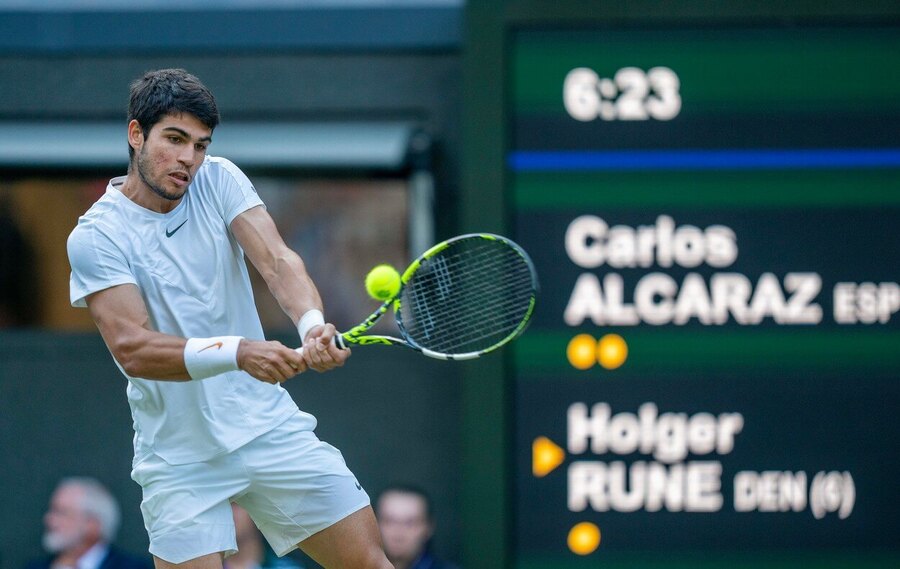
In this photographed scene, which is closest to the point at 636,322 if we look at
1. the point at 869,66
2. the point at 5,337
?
the point at 869,66

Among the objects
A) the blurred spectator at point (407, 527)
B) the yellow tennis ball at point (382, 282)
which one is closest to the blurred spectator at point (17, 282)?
the blurred spectator at point (407, 527)

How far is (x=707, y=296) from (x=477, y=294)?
102 centimetres

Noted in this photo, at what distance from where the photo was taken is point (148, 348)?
373 centimetres

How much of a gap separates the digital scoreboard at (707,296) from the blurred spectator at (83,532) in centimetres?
175

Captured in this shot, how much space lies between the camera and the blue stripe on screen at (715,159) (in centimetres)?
602

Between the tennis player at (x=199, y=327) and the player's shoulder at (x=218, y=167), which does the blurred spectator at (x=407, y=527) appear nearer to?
the tennis player at (x=199, y=327)

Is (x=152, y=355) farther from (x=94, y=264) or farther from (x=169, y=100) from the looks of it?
(x=169, y=100)

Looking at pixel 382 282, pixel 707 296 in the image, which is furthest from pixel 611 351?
pixel 382 282

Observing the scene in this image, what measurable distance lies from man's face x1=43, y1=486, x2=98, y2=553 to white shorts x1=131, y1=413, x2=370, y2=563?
2.43 meters

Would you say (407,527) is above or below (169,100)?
below

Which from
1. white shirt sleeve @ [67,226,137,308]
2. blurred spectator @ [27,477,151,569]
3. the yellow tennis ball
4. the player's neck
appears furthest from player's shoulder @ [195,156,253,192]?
blurred spectator @ [27,477,151,569]

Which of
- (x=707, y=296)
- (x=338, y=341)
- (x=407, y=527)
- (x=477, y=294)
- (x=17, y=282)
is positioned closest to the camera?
(x=338, y=341)

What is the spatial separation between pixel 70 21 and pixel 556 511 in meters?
3.16

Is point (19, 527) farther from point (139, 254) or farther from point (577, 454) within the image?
point (139, 254)
